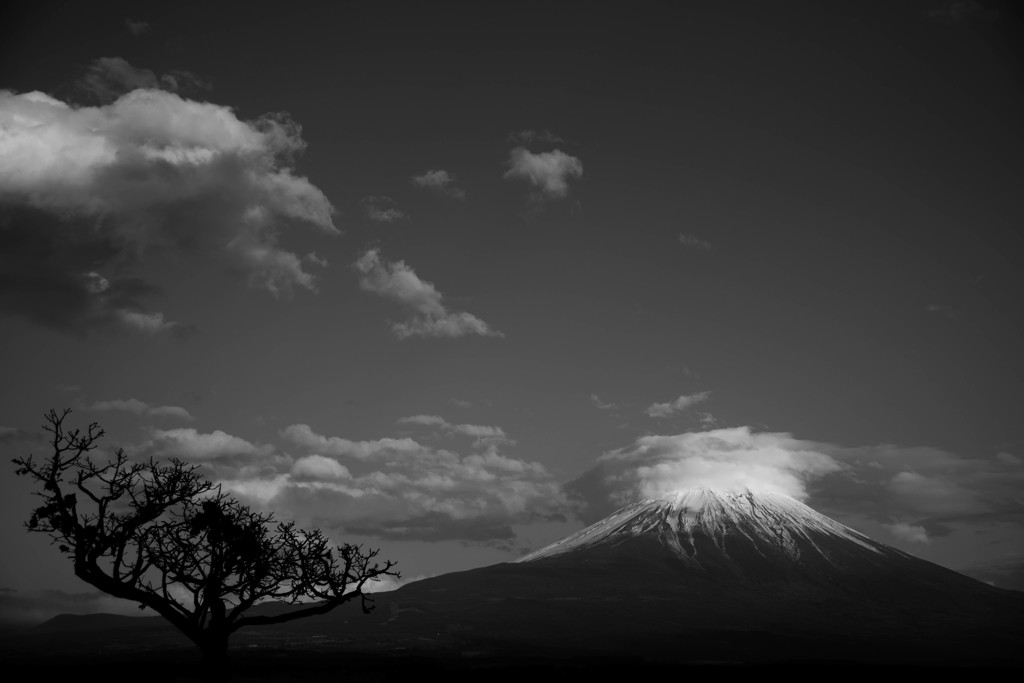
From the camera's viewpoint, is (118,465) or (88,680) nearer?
(118,465)

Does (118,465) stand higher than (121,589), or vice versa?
(118,465)

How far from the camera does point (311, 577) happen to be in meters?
39.8

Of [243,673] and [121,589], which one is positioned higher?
[121,589]

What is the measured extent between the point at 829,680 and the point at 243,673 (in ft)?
169

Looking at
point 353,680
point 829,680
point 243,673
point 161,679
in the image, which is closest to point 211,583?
point 161,679

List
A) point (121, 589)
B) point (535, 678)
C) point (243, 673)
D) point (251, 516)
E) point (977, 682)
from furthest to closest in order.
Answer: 1. point (977, 682)
2. point (243, 673)
3. point (535, 678)
4. point (251, 516)
5. point (121, 589)

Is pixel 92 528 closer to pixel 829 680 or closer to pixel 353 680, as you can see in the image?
pixel 353 680

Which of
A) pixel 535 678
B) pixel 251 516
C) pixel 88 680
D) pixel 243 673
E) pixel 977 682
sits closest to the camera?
pixel 251 516

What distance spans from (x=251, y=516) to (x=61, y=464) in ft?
27.8

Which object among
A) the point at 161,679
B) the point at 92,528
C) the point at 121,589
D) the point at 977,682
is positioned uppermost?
the point at 92,528

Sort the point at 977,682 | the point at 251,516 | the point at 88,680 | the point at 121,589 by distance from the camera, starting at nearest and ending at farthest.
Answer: the point at 121,589
the point at 251,516
the point at 88,680
the point at 977,682

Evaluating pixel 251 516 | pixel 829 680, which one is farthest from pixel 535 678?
pixel 251 516

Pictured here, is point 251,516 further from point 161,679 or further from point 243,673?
point 243,673

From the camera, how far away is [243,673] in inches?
2950
